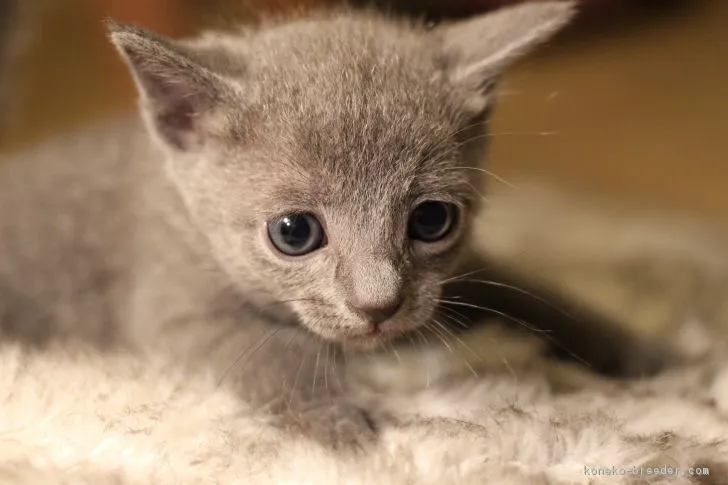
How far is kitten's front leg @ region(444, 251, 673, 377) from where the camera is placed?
51.9 inches

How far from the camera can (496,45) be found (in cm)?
122

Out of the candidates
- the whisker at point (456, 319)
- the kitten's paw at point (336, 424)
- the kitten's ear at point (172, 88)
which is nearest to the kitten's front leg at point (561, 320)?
the whisker at point (456, 319)

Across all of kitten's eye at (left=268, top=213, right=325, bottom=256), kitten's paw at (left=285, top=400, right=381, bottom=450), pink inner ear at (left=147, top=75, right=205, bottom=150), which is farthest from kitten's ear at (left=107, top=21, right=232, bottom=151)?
kitten's paw at (left=285, top=400, right=381, bottom=450)

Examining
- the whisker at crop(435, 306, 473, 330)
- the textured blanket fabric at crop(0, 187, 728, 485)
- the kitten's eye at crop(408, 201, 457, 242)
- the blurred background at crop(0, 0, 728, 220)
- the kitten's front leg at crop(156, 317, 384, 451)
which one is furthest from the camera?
the blurred background at crop(0, 0, 728, 220)

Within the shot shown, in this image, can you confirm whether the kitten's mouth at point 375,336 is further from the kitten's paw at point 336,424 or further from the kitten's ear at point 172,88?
the kitten's ear at point 172,88

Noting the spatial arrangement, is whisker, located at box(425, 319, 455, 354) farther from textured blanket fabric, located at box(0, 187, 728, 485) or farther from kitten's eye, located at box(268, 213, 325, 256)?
Result: kitten's eye, located at box(268, 213, 325, 256)

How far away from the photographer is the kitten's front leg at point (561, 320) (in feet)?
4.33

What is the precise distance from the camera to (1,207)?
145 centimetres

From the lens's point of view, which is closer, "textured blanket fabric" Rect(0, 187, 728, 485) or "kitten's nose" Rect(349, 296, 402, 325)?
"textured blanket fabric" Rect(0, 187, 728, 485)

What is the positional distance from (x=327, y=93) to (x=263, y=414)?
43 cm

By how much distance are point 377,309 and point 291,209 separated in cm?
18

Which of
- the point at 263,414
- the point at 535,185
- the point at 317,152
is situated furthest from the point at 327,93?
the point at 535,185

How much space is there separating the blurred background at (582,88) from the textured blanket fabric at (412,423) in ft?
2.81

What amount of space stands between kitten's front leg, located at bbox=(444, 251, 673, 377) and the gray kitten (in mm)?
188
